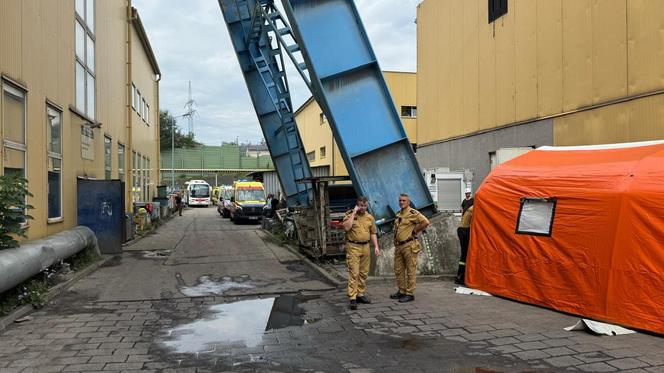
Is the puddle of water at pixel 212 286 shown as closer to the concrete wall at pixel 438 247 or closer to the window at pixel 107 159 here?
the concrete wall at pixel 438 247

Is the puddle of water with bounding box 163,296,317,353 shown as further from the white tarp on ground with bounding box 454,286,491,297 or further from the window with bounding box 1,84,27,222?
the window with bounding box 1,84,27,222

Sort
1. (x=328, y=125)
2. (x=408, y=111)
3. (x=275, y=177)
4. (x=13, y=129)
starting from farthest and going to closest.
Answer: (x=275, y=177) → (x=408, y=111) → (x=328, y=125) → (x=13, y=129)

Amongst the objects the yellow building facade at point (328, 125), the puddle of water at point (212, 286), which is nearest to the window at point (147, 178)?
the yellow building facade at point (328, 125)

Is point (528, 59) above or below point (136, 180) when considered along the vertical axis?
above

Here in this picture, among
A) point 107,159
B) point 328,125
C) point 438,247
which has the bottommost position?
point 438,247

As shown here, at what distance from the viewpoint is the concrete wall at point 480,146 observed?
47.9ft

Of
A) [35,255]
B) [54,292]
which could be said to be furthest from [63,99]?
[54,292]

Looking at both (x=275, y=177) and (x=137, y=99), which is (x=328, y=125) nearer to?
(x=137, y=99)

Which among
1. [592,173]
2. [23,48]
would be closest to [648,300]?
[592,173]

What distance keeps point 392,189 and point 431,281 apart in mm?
2051

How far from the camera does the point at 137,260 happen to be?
1277 centimetres

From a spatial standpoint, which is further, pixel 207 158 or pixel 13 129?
pixel 207 158

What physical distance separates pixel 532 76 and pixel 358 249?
9740 mm

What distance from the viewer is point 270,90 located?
55.5 feet
